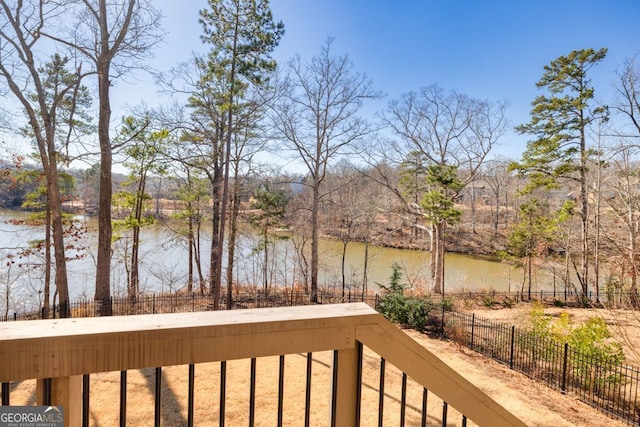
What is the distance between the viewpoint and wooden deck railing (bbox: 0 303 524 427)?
2.63ft

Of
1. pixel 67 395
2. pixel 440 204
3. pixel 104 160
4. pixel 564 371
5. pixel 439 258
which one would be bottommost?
pixel 564 371

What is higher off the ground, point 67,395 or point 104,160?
point 104,160

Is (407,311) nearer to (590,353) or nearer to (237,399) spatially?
(590,353)

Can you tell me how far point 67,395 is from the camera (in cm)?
84

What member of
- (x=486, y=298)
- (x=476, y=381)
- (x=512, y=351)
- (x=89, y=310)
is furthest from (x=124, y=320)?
(x=486, y=298)

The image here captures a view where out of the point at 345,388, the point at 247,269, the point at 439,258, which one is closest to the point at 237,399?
the point at 345,388

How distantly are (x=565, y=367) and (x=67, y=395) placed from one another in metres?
8.73

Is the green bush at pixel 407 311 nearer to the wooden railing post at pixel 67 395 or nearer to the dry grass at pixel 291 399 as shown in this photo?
the dry grass at pixel 291 399

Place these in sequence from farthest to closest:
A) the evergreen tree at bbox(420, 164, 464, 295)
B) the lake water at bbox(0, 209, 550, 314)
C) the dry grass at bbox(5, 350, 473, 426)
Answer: the evergreen tree at bbox(420, 164, 464, 295), the lake water at bbox(0, 209, 550, 314), the dry grass at bbox(5, 350, 473, 426)

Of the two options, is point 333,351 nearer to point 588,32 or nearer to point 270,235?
point 270,235

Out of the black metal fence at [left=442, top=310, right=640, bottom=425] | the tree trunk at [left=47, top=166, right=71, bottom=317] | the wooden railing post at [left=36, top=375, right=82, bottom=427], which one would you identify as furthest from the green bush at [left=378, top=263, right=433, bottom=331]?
the wooden railing post at [left=36, top=375, right=82, bottom=427]

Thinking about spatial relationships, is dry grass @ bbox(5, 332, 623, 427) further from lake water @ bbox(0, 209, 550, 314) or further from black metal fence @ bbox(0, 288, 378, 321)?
lake water @ bbox(0, 209, 550, 314)

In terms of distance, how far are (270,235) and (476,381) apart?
37.6 feet

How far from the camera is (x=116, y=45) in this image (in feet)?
29.0
